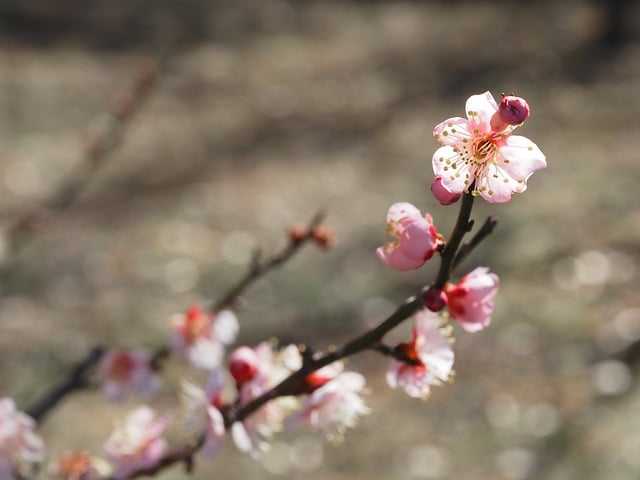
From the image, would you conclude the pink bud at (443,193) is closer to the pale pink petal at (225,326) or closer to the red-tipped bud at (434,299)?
the red-tipped bud at (434,299)

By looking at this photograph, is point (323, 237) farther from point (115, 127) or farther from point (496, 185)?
point (115, 127)

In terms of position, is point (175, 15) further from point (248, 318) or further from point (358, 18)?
point (248, 318)

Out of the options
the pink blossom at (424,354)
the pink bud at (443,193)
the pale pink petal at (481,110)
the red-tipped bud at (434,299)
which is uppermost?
the pale pink petal at (481,110)

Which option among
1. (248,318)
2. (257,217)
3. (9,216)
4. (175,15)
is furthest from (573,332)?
(175,15)

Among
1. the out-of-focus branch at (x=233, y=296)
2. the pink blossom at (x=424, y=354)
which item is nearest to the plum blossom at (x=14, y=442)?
the out-of-focus branch at (x=233, y=296)

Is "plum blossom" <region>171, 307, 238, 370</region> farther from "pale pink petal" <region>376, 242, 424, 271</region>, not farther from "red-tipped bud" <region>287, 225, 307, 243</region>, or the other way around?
"pale pink petal" <region>376, 242, 424, 271</region>

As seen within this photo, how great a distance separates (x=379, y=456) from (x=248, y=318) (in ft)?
1.71

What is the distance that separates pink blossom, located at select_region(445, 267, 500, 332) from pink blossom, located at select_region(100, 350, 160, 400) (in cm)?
51

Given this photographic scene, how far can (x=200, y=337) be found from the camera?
1016 mm

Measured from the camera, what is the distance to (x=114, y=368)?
1051 mm

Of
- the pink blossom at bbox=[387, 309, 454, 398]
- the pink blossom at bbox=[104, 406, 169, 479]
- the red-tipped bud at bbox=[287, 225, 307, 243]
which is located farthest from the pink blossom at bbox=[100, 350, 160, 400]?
the pink blossom at bbox=[387, 309, 454, 398]

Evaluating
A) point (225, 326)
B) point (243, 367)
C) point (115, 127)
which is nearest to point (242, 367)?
point (243, 367)

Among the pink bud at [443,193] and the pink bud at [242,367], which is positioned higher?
the pink bud at [443,193]

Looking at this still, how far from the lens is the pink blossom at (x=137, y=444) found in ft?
2.86
